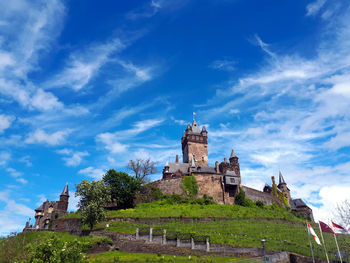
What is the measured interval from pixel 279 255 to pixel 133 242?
17.7 meters

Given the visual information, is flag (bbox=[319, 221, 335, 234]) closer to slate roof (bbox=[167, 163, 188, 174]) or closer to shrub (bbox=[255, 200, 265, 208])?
shrub (bbox=[255, 200, 265, 208])

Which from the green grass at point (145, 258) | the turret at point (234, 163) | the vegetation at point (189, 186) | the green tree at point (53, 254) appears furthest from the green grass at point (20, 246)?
the turret at point (234, 163)

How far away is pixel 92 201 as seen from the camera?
1745 inches

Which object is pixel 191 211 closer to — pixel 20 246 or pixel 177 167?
pixel 177 167

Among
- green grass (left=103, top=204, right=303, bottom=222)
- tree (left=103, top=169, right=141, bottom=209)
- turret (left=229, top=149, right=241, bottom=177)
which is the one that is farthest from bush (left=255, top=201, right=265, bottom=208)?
tree (left=103, top=169, right=141, bottom=209)

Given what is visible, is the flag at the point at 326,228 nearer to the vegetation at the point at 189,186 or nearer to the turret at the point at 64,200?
the vegetation at the point at 189,186

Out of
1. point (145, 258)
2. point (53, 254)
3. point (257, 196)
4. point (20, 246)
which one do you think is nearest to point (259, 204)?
point (257, 196)

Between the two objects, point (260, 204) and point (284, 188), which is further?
point (284, 188)

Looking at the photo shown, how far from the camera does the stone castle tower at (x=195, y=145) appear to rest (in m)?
89.0

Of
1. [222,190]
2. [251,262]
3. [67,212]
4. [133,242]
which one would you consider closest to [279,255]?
[251,262]

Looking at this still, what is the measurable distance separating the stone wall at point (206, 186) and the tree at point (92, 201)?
65.8ft

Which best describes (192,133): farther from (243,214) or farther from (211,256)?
(211,256)

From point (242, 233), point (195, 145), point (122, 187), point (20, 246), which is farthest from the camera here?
point (195, 145)

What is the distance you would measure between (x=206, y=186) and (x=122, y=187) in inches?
793
